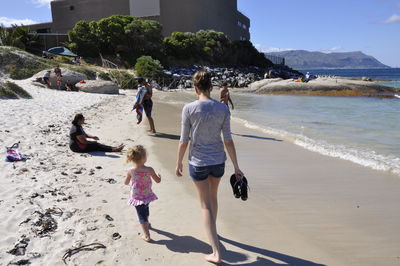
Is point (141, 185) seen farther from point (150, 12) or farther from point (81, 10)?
point (81, 10)

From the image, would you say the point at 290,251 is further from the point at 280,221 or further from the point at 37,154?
the point at 37,154

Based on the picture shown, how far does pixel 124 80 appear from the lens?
28.4 m

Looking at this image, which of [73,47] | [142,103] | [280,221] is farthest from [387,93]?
[73,47]

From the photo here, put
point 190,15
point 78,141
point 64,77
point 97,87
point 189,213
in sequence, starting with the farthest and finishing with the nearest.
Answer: point 190,15 → point 64,77 → point 97,87 → point 78,141 → point 189,213

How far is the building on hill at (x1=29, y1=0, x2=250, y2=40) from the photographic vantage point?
187 ft

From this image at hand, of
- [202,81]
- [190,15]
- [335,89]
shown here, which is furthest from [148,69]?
[202,81]

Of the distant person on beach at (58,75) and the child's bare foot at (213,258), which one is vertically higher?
the distant person on beach at (58,75)

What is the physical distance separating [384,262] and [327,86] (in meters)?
27.4

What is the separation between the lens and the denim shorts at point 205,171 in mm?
3344

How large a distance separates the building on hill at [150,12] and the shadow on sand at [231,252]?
56.7 metres

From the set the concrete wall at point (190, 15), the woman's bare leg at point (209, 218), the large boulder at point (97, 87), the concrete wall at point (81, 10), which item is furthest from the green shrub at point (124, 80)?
the concrete wall at point (81, 10)

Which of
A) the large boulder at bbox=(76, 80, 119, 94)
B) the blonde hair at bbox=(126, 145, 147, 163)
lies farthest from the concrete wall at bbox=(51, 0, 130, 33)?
the blonde hair at bbox=(126, 145, 147, 163)

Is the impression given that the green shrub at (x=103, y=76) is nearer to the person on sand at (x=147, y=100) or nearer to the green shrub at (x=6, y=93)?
the green shrub at (x=6, y=93)

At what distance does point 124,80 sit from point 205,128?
26188mm
